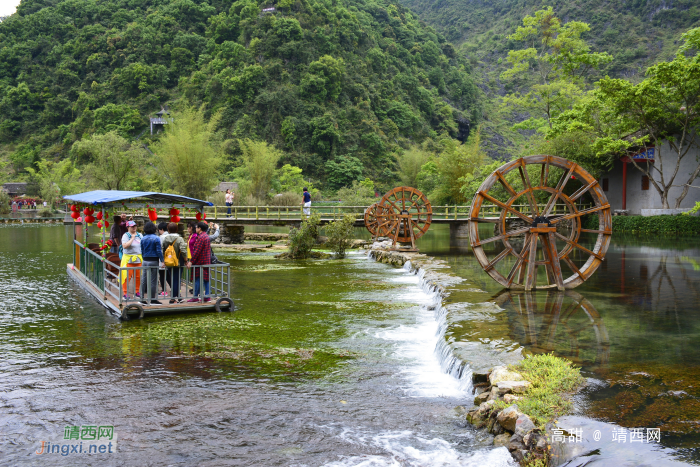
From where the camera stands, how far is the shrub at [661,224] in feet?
84.7

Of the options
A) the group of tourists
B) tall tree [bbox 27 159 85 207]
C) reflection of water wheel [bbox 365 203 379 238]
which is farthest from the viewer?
tall tree [bbox 27 159 85 207]

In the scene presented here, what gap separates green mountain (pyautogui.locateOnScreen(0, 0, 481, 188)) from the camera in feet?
233

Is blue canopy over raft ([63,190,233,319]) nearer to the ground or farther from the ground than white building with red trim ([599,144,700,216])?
nearer to the ground

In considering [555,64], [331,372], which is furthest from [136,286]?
[555,64]

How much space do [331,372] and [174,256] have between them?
448 cm

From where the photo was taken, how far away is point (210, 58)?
7950cm

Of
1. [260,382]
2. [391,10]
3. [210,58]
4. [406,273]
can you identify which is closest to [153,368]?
[260,382]

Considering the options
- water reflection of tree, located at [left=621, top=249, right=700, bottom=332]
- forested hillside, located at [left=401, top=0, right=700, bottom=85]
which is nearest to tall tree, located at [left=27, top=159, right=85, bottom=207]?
water reflection of tree, located at [left=621, top=249, right=700, bottom=332]

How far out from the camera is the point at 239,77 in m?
71.0

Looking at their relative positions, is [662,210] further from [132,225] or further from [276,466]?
[276,466]

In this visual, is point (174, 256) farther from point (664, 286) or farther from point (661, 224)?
point (661, 224)

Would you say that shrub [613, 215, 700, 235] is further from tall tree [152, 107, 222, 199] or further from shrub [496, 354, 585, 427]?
tall tree [152, 107, 222, 199]

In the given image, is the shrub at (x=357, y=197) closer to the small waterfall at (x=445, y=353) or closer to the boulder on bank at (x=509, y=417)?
the small waterfall at (x=445, y=353)

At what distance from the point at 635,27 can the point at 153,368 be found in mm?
103746
